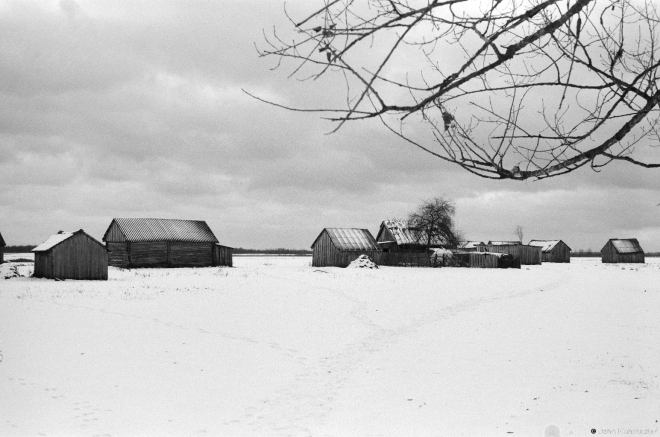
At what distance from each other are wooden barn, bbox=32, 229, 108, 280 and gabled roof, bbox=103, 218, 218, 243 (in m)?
13.4

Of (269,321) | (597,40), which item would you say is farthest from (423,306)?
(597,40)

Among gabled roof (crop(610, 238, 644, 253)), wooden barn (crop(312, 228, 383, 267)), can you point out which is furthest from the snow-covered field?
gabled roof (crop(610, 238, 644, 253))

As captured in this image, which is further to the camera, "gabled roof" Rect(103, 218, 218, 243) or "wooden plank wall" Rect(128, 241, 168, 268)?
"gabled roof" Rect(103, 218, 218, 243)

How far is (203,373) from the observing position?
10.8 m

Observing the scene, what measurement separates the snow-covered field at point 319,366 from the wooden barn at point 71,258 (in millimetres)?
9021

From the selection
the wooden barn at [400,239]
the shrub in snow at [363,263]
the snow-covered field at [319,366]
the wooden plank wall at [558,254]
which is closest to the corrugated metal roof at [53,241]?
the snow-covered field at [319,366]

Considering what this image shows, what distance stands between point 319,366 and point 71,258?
77.5 feet

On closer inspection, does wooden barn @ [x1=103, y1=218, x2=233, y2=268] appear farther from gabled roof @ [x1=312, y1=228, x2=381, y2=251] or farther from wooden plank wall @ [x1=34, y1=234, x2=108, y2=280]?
wooden plank wall @ [x1=34, y1=234, x2=108, y2=280]

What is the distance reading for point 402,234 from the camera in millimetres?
54344

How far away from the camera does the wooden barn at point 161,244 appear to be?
4472 centimetres

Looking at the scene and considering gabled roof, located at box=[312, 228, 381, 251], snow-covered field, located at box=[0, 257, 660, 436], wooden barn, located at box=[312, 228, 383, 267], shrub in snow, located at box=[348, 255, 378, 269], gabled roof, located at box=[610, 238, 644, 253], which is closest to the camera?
snow-covered field, located at box=[0, 257, 660, 436]

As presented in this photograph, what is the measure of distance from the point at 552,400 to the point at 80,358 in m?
9.11

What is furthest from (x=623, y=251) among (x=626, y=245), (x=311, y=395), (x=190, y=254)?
(x=311, y=395)

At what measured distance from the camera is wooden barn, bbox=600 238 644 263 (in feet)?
252
